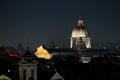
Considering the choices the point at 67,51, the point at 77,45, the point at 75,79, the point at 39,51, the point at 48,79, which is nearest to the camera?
the point at 48,79

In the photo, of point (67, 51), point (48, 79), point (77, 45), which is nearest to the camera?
point (48, 79)

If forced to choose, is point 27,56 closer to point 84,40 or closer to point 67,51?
point 67,51

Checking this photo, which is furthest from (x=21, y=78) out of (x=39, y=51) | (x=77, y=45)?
(x=77, y=45)

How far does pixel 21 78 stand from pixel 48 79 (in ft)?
5.12

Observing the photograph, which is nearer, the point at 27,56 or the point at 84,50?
the point at 27,56

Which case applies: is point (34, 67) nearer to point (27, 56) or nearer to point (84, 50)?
point (27, 56)

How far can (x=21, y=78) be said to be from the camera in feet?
109

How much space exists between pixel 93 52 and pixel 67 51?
1139cm

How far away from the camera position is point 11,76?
111ft

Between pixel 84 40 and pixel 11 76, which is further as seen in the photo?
pixel 84 40

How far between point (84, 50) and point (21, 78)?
15788cm

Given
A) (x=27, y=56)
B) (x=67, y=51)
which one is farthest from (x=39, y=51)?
(x=27, y=56)

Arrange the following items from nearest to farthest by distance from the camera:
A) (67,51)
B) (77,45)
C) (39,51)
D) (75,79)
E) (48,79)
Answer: (48,79), (75,79), (39,51), (67,51), (77,45)

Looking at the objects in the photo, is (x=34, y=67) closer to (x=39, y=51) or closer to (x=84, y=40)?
(x=39, y=51)
